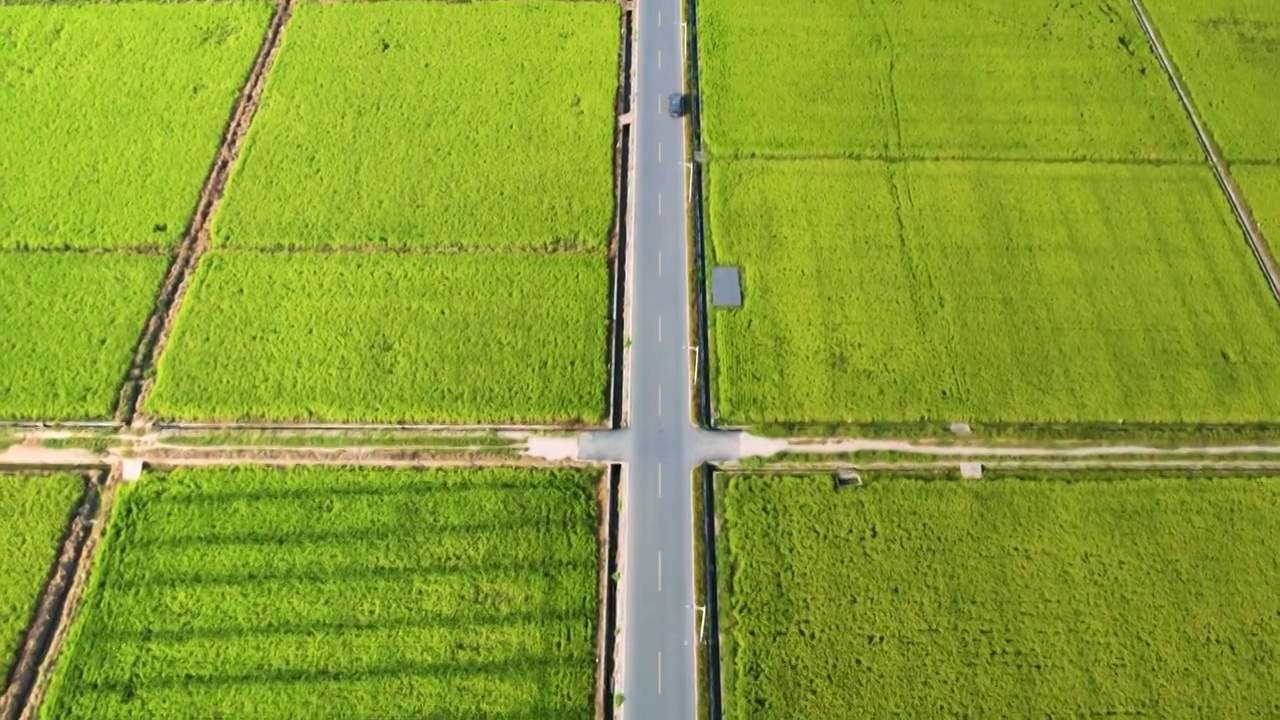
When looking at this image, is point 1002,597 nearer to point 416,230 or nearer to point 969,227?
point 969,227

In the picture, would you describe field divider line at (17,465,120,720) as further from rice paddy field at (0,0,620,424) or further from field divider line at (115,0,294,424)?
rice paddy field at (0,0,620,424)

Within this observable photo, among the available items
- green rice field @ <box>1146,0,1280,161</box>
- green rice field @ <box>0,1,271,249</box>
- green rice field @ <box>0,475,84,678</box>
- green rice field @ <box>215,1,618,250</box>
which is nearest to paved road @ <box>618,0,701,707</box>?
green rice field @ <box>215,1,618,250</box>

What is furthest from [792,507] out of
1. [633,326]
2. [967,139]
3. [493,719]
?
[967,139]

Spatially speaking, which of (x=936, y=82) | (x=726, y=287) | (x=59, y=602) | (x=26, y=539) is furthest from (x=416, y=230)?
(x=936, y=82)

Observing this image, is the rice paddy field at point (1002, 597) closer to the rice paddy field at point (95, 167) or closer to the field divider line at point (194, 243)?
the field divider line at point (194, 243)

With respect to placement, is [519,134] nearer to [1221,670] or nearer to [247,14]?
[247,14]

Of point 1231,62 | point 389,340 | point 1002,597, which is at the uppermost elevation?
point 1231,62

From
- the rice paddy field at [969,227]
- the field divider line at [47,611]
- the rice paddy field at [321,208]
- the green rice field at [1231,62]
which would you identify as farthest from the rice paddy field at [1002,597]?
the field divider line at [47,611]
